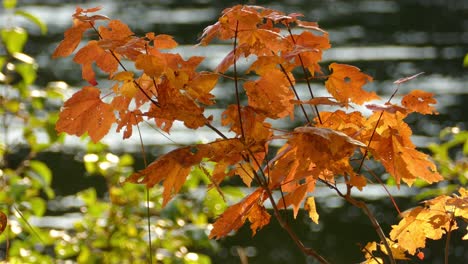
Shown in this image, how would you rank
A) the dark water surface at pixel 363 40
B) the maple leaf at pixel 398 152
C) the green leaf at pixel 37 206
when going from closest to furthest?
the maple leaf at pixel 398 152
the green leaf at pixel 37 206
the dark water surface at pixel 363 40

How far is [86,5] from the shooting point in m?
4.13

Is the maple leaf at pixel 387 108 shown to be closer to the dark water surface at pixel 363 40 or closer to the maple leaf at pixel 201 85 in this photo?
the maple leaf at pixel 201 85

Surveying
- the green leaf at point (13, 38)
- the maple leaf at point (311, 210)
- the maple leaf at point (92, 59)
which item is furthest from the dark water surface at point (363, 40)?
the maple leaf at point (92, 59)

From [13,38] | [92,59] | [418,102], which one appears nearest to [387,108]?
[418,102]

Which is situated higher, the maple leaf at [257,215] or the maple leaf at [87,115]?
the maple leaf at [87,115]

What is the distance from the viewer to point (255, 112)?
4.02 feet

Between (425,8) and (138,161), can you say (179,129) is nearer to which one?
(138,161)

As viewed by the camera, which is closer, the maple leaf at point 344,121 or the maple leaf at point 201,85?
the maple leaf at point 201,85

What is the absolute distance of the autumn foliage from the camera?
119cm

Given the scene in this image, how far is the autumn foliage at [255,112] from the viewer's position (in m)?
1.19

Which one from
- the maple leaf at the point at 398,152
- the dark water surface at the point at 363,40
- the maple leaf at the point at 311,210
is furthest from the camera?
the dark water surface at the point at 363,40

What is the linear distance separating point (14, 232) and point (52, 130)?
0.34 m

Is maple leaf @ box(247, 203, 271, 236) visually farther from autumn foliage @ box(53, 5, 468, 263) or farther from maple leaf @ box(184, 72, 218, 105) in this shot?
maple leaf @ box(184, 72, 218, 105)

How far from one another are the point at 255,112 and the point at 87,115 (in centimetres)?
28
